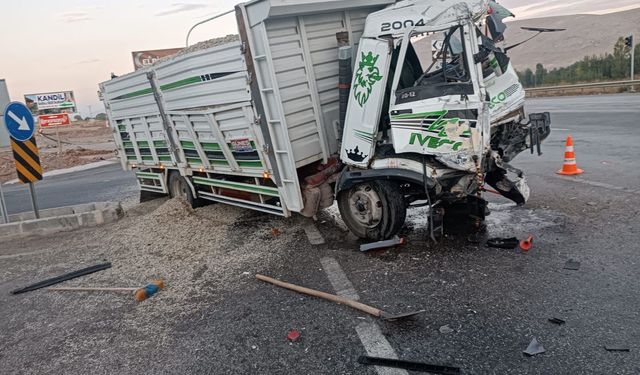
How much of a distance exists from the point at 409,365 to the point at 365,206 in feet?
8.42

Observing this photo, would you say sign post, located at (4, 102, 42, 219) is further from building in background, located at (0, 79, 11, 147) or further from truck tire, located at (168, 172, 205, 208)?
truck tire, located at (168, 172, 205, 208)

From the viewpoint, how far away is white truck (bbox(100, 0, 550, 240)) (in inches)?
185

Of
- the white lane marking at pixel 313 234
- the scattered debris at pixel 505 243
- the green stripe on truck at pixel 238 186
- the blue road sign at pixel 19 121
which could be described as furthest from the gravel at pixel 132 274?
the scattered debris at pixel 505 243

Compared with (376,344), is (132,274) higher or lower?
higher

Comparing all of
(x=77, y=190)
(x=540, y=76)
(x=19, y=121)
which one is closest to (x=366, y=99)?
(x=19, y=121)

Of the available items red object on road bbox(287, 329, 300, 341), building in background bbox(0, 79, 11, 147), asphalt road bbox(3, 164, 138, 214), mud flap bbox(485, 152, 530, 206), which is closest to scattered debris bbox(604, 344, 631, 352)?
red object on road bbox(287, 329, 300, 341)

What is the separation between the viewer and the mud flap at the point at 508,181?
17.5 ft

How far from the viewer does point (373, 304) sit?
13.4 feet

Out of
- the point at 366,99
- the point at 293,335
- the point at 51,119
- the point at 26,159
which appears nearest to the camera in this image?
the point at 293,335

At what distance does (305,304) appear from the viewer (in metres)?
4.23

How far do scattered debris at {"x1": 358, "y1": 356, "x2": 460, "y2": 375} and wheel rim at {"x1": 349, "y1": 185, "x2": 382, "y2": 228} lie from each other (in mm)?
2371

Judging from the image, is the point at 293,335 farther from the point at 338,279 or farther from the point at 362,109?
the point at 362,109

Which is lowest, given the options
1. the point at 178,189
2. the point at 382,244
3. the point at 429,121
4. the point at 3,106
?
the point at 382,244

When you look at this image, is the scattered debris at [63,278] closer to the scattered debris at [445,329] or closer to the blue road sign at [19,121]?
the blue road sign at [19,121]
